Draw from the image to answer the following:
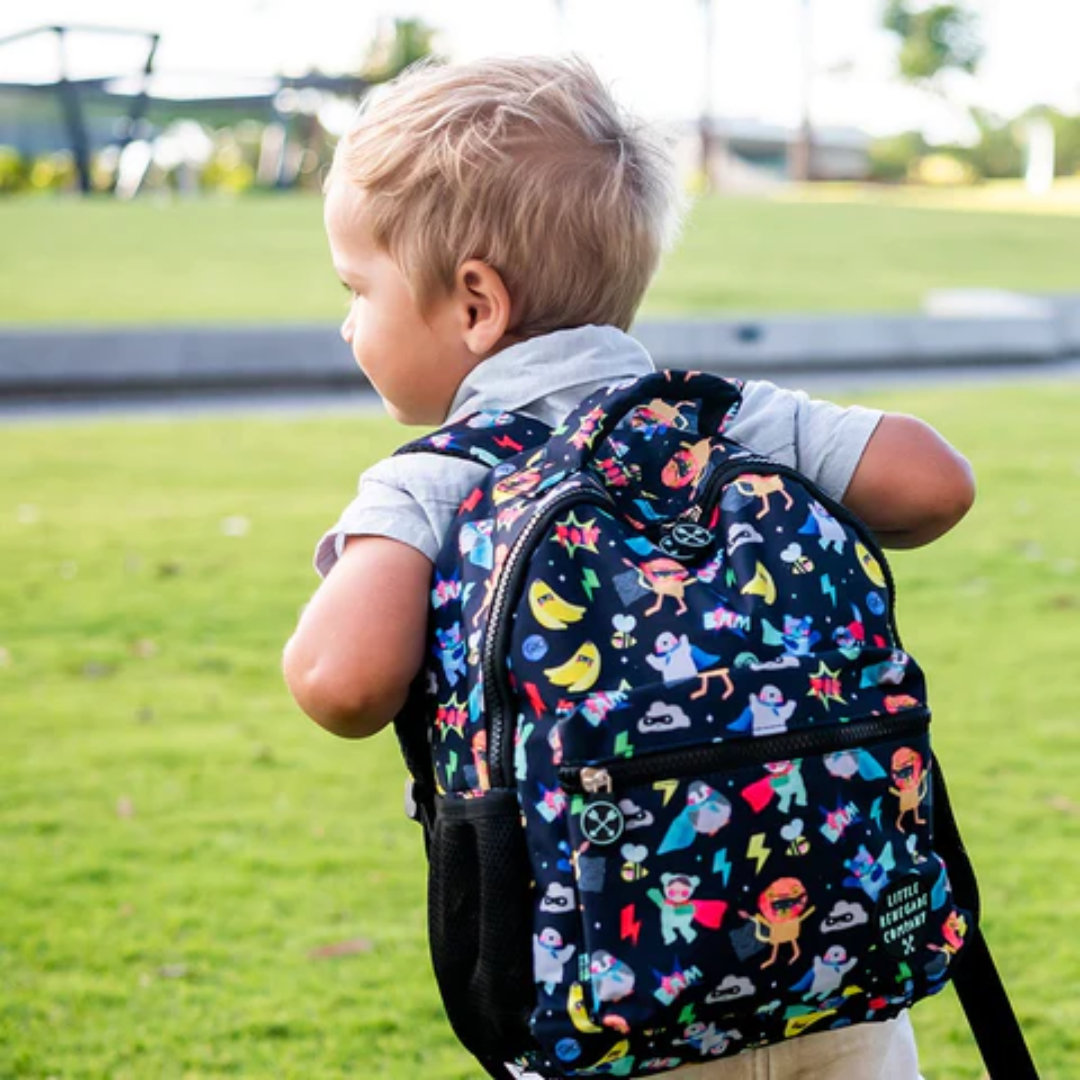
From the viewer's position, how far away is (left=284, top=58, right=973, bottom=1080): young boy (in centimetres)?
147

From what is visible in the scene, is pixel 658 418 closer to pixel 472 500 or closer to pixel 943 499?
pixel 472 500

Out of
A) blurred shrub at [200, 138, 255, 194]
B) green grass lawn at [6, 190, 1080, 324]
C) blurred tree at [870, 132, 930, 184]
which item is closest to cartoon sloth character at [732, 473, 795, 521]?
green grass lawn at [6, 190, 1080, 324]

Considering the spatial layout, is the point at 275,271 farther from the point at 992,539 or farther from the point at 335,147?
the point at 335,147

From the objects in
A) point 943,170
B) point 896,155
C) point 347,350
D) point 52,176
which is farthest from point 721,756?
point 896,155

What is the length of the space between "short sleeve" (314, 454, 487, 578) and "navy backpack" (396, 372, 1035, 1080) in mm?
20

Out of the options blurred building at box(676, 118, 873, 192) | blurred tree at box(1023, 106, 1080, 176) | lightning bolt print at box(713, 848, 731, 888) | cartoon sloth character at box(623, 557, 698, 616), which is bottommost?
blurred building at box(676, 118, 873, 192)

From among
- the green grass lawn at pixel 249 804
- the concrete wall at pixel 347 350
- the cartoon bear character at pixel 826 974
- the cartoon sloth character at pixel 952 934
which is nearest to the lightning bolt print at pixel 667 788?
the cartoon bear character at pixel 826 974

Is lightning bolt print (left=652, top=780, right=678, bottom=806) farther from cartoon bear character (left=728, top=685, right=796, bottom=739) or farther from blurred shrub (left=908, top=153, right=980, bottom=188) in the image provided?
blurred shrub (left=908, top=153, right=980, bottom=188)

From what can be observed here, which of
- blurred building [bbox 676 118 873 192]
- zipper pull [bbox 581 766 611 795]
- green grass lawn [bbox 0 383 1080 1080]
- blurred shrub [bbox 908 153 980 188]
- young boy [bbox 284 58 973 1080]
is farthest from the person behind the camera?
blurred building [bbox 676 118 873 192]

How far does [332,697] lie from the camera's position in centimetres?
144

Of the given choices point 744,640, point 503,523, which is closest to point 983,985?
point 744,640

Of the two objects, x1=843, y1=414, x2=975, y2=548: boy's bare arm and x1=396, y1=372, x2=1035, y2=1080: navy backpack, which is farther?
x1=843, y1=414, x2=975, y2=548: boy's bare arm

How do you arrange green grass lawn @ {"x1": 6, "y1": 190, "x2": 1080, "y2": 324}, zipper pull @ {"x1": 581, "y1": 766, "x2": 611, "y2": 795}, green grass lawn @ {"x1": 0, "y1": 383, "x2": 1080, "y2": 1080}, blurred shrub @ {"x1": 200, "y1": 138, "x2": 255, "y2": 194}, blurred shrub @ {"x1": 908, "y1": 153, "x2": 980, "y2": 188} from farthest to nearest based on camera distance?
blurred shrub @ {"x1": 908, "y1": 153, "x2": 980, "y2": 188} < blurred shrub @ {"x1": 200, "y1": 138, "x2": 255, "y2": 194} < green grass lawn @ {"x1": 6, "y1": 190, "x2": 1080, "y2": 324} < green grass lawn @ {"x1": 0, "y1": 383, "x2": 1080, "y2": 1080} < zipper pull @ {"x1": 581, "y1": 766, "x2": 611, "y2": 795}

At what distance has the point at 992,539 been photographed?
21.4 ft
